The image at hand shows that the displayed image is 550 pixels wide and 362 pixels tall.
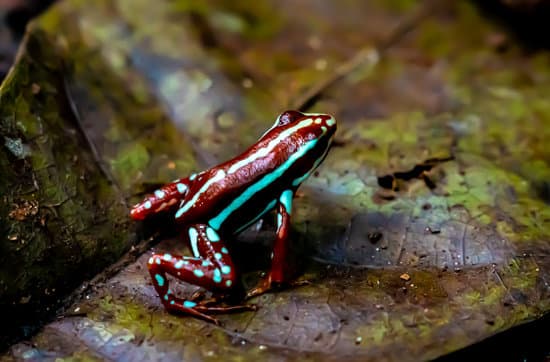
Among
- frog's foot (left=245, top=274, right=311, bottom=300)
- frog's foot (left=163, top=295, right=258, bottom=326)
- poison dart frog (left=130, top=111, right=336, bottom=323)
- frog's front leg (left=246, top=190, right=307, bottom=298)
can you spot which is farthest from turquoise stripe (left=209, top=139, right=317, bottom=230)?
frog's foot (left=163, top=295, right=258, bottom=326)

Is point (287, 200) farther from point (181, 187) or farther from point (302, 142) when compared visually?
point (181, 187)

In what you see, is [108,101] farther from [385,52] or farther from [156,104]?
[385,52]

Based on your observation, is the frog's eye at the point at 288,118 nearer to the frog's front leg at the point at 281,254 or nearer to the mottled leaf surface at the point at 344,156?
the frog's front leg at the point at 281,254

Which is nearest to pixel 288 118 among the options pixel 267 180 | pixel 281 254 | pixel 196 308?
pixel 267 180

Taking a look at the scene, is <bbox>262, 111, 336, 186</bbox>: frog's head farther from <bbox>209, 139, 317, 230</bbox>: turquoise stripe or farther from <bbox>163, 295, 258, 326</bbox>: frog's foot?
<bbox>163, 295, 258, 326</bbox>: frog's foot

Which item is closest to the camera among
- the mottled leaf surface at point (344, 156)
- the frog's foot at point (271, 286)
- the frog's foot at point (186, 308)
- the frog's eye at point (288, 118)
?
the mottled leaf surface at point (344, 156)

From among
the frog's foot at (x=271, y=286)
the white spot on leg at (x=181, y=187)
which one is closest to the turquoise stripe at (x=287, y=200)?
the frog's foot at (x=271, y=286)

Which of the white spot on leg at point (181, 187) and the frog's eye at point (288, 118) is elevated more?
the frog's eye at point (288, 118)

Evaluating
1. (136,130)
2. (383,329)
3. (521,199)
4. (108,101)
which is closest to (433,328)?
(383,329)
